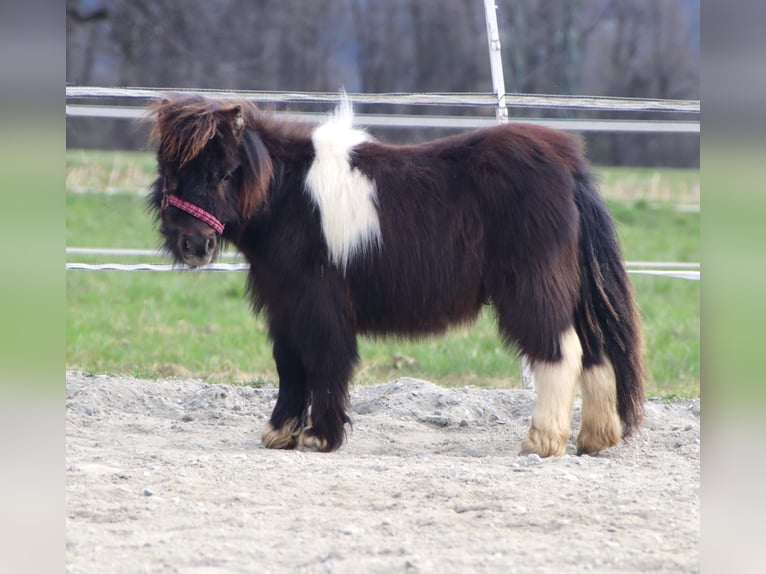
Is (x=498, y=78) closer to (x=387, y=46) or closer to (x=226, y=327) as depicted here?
A: (x=226, y=327)

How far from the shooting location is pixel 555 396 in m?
4.71

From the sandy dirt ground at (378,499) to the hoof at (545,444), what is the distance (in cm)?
17

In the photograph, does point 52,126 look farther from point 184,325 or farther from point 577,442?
point 184,325

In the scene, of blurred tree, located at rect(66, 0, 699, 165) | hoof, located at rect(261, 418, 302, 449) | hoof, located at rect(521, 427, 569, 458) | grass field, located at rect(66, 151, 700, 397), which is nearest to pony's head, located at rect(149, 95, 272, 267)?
hoof, located at rect(261, 418, 302, 449)

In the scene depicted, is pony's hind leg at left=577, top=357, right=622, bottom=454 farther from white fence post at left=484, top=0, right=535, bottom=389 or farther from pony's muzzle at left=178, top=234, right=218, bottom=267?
pony's muzzle at left=178, top=234, right=218, bottom=267

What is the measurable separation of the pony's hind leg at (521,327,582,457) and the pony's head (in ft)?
5.32

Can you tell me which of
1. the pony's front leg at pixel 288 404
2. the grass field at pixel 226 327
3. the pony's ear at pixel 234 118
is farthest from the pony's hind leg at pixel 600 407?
the pony's ear at pixel 234 118

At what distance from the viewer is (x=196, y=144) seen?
4.51 m

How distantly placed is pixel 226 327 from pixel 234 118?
4.23 m

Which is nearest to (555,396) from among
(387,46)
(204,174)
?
(204,174)

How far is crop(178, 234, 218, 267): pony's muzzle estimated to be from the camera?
15.0 ft

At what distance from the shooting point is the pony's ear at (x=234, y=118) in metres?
4.66

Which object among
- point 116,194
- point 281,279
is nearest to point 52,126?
point 281,279

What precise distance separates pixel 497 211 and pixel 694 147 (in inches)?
797
